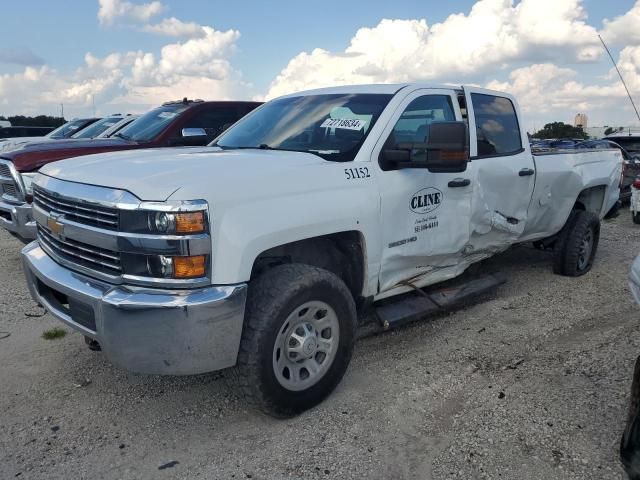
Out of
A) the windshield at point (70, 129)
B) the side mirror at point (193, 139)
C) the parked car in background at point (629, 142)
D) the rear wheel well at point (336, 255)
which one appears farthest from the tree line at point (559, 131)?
the rear wheel well at point (336, 255)

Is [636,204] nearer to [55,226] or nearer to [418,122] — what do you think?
[418,122]

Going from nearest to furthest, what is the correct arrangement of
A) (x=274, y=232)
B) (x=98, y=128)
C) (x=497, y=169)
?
1. (x=274, y=232)
2. (x=497, y=169)
3. (x=98, y=128)

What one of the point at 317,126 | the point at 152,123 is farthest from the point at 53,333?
the point at 152,123

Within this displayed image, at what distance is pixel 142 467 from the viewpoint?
291 centimetres

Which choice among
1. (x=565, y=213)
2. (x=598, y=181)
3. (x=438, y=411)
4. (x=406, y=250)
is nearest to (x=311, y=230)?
(x=406, y=250)

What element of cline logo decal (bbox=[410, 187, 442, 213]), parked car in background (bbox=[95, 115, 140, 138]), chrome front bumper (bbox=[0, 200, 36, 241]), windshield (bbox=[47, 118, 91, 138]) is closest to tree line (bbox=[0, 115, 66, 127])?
windshield (bbox=[47, 118, 91, 138])

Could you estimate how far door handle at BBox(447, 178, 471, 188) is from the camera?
428cm

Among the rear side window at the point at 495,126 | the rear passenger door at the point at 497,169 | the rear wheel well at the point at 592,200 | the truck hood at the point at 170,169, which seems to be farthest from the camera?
the rear wheel well at the point at 592,200

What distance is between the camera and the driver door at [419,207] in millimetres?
3820

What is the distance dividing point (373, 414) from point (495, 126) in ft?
9.70

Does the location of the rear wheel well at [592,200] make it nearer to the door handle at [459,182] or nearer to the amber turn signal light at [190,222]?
the door handle at [459,182]

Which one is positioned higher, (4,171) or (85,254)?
(4,171)

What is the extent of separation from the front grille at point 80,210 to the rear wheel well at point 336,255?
0.99 m

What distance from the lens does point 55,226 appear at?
3.31 meters
